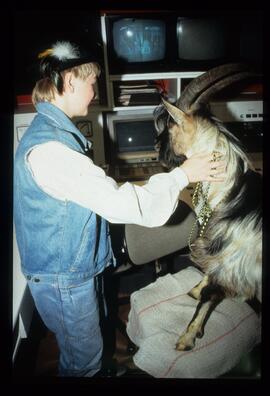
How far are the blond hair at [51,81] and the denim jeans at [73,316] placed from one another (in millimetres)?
719

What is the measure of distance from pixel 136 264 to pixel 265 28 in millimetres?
1166

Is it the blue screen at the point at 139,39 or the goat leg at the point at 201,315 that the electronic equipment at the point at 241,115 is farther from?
Answer: the goat leg at the point at 201,315

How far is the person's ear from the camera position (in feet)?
3.60

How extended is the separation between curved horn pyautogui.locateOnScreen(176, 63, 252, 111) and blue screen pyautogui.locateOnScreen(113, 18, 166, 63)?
0.68m

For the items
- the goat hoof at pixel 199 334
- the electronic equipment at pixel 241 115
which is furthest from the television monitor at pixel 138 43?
the goat hoof at pixel 199 334

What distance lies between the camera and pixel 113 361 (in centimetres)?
150

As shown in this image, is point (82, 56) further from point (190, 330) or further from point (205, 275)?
point (190, 330)

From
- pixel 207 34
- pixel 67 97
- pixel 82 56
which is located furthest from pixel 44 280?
pixel 207 34

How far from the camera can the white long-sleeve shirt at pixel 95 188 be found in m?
0.96

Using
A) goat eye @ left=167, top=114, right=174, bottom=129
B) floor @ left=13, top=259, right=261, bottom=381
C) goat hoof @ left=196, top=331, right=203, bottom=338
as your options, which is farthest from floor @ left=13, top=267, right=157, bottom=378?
goat eye @ left=167, top=114, right=174, bottom=129

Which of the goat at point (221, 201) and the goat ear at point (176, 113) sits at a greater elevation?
the goat ear at point (176, 113)

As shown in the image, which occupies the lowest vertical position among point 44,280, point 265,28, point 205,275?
point 205,275

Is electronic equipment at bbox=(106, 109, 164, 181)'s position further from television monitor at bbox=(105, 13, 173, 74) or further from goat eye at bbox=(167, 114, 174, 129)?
goat eye at bbox=(167, 114, 174, 129)

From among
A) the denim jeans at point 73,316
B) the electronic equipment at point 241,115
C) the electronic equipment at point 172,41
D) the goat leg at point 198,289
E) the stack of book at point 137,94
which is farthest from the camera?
the stack of book at point 137,94
